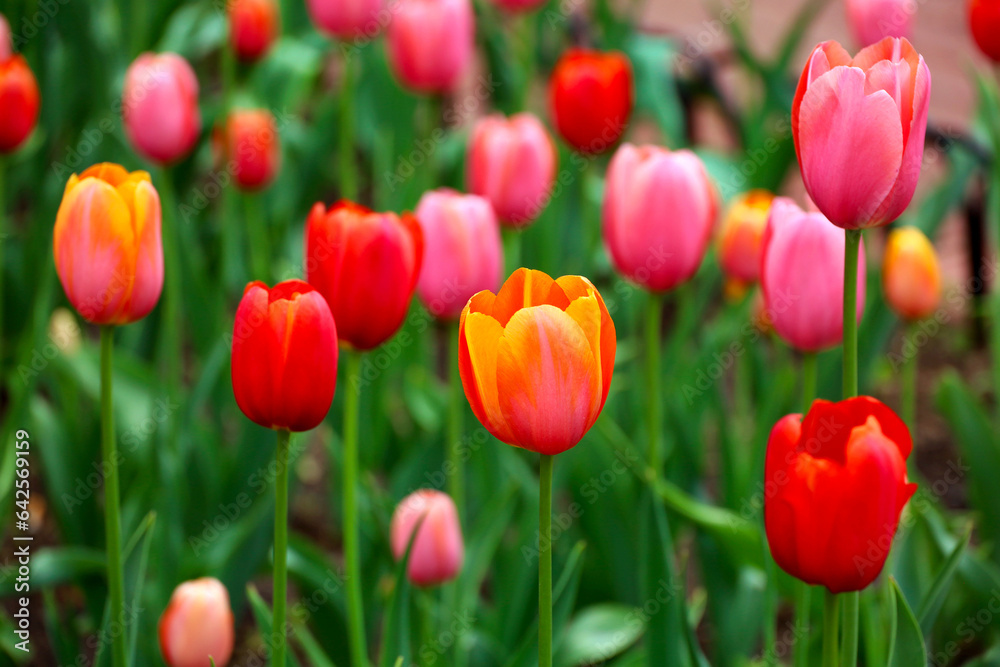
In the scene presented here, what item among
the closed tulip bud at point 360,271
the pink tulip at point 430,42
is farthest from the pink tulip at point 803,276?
the pink tulip at point 430,42

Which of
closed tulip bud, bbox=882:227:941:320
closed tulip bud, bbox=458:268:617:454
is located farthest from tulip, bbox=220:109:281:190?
closed tulip bud, bbox=458:268:617:454

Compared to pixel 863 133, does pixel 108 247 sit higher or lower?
lower

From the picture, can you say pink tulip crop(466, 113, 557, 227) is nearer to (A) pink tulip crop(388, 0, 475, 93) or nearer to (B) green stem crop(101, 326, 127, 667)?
(A) pink tulip crop(388, 0, 475, 93)

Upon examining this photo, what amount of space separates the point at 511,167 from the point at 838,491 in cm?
82

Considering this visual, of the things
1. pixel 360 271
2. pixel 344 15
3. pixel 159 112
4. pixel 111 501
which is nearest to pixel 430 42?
pixel 344 15

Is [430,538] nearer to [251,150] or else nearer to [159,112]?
[159,112]

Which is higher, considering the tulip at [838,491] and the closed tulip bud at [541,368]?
the closed tulip bud at [541,368]

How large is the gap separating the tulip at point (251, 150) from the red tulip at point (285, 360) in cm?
98

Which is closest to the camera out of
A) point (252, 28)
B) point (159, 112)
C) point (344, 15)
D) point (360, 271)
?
point (360, 271)

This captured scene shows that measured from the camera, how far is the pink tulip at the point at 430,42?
157 cm

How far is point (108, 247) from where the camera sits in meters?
0.77

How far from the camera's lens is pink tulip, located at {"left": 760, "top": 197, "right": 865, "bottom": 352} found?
87 centimetres

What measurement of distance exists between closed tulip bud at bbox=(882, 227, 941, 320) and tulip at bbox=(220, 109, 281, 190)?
94 cm

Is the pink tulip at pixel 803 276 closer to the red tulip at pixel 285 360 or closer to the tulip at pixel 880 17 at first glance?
the red tulip at pixel 285 360
